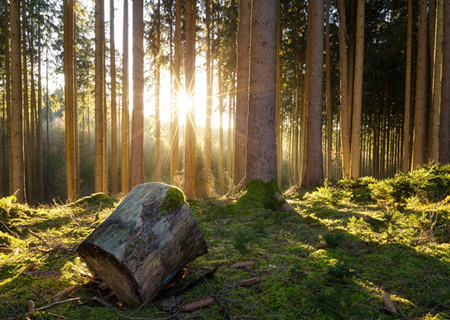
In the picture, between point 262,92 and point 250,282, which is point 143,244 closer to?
point 250,282

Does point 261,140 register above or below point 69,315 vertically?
above

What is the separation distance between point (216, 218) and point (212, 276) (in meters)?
2.55

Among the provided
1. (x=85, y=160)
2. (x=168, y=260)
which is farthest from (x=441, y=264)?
(x=85, y=160)

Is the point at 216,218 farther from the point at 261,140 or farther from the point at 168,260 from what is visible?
the point at 168,260

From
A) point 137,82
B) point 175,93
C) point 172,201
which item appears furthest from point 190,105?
point 172,201

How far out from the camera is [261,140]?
5.96 meters

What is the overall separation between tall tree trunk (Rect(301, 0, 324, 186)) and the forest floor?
216 inches

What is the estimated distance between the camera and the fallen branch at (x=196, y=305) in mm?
2002

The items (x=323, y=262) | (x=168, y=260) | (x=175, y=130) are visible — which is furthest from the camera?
(x=175, y=130)

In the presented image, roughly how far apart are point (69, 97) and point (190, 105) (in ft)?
15.8

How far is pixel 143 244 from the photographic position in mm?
2102

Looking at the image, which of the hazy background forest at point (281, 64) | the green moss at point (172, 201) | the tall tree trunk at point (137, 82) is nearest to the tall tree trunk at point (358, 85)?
the hazy background forest at point (281, 64)

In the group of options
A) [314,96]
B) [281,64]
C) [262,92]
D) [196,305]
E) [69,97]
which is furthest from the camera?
[281,64]

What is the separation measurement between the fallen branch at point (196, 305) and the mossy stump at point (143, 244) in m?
0.28
